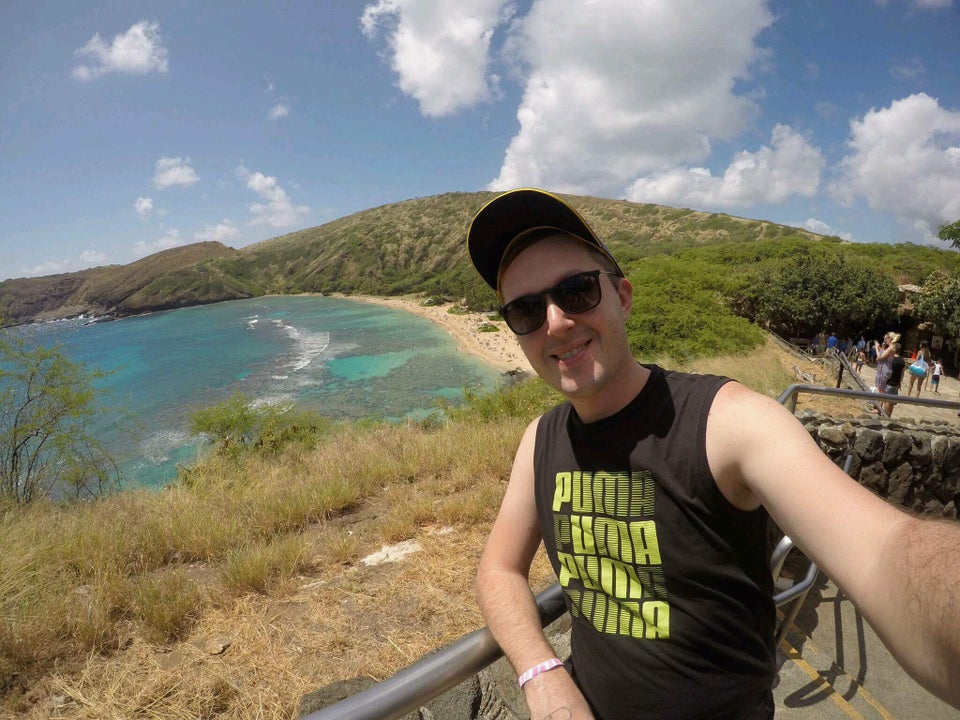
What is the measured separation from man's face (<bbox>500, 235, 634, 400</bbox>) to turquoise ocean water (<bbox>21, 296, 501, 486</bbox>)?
479 inches

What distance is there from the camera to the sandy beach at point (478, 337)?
41434mm

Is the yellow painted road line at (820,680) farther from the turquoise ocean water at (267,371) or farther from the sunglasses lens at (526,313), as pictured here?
the turquoise ocean water at (267,371)

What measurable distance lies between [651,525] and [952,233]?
31068 millimetres

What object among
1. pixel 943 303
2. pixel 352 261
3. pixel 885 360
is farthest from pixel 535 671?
pixel 352 261

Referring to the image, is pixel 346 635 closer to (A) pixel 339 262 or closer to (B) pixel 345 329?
(B) pixel 345 329

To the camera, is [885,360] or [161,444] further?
[161,444]

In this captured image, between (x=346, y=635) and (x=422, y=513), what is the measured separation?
1.56m

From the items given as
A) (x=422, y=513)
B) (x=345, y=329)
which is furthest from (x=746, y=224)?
(x=422, y=513)

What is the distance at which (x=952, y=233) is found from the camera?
22.2 meters

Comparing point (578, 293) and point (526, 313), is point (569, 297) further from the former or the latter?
point (526, 313)

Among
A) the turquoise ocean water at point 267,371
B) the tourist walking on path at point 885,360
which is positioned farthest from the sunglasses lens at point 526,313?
the turquoise ocean water at point 267,371

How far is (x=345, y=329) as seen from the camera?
66688 mm

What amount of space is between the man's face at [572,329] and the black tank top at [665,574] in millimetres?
108

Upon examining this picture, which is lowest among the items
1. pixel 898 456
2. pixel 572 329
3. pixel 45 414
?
pixel 898 456
